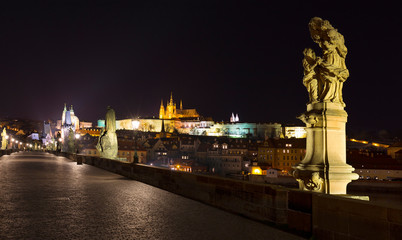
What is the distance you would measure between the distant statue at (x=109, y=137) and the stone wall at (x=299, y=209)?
16432 mm

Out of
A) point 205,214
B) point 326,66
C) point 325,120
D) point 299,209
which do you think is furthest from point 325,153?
point 205,214

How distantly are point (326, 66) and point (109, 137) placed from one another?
21.9m

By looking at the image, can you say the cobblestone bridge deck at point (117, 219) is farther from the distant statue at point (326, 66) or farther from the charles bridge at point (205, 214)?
the distant statue at point (326, 66)

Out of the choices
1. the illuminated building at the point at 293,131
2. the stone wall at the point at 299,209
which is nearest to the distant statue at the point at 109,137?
the stone wall at the point at 299,209

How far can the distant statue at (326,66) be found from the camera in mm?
7352

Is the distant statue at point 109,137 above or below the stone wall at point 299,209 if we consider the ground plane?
above

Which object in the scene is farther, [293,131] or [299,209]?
[293,131]

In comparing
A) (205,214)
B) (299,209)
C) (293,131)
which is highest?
(293,131)

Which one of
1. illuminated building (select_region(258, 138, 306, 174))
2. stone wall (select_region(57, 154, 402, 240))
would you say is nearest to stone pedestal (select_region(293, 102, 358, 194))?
stone wall (select_region(57, 154, 402, 240))

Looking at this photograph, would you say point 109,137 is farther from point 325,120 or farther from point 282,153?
point 282,153

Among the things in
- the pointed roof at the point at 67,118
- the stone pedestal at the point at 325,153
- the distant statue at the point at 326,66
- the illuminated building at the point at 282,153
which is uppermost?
the pointed roof at the point at 67,118

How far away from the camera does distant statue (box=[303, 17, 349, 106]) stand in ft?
24.1

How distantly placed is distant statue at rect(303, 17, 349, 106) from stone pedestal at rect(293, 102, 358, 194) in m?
0.25

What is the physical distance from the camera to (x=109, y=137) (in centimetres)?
2736
